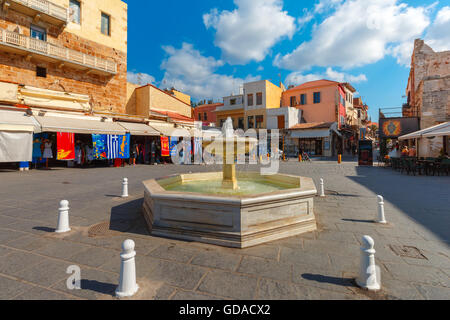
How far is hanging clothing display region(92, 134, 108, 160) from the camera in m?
14.4

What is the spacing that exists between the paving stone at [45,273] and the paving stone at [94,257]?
0.56 ft

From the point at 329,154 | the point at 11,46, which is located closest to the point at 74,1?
the point at 11,46

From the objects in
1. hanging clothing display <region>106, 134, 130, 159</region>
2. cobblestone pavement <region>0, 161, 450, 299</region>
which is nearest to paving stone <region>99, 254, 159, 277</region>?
cobblestone pavement <region>0, 161, 450, 299</region>

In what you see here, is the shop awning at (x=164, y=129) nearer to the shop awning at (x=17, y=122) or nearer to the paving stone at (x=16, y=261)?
the shop awning at (x=17, y=122)

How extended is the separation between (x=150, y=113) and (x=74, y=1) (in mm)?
9581

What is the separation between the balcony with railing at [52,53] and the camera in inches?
500

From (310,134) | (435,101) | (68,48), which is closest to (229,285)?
(68,48)

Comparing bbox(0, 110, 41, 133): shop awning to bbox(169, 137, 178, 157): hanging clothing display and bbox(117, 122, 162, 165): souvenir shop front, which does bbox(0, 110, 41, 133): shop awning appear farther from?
bbox(169, 137, 178, 157): hanging clothing display

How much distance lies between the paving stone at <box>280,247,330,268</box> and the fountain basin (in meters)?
0.46

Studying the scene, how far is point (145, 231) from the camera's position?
13.3ft

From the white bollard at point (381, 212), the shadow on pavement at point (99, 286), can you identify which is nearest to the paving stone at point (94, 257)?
the shadow on pavement at point (99, 286)

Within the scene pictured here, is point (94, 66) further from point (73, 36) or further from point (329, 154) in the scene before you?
point (329, 154)
